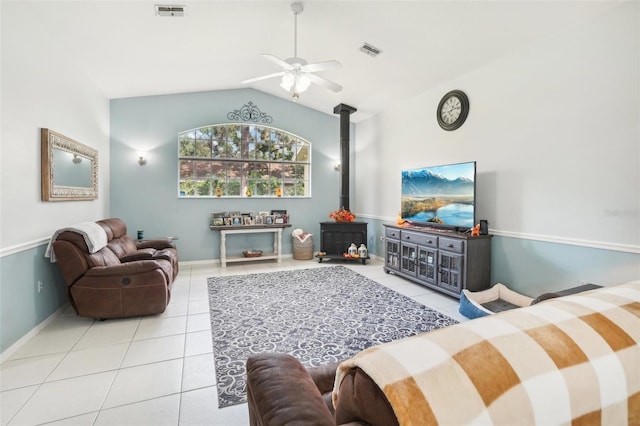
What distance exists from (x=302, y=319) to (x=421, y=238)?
85.0 inches

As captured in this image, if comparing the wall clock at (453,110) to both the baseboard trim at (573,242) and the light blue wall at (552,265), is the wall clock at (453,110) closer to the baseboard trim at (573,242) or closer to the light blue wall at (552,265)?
the baseboard trim at (573,242)

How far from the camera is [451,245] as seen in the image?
3.87 metres

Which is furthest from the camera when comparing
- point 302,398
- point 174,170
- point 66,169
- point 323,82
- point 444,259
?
point 174,170

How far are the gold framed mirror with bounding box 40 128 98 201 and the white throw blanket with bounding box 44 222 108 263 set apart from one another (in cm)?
40

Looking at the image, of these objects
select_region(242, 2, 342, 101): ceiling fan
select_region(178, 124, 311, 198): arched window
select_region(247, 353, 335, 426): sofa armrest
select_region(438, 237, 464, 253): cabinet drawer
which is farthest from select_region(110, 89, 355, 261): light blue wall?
select_region(247, 353, 335, 426): sofa armrest

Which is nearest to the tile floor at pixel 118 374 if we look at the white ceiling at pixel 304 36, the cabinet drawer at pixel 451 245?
the cabinet drawer at pixel 451 245

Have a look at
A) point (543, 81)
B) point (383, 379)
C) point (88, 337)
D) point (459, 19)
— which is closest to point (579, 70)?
point (543, 81)

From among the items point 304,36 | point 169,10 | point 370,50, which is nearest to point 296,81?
point 304,36

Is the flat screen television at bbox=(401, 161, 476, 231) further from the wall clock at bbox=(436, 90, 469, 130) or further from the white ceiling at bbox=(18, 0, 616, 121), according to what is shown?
the white ceiling at bbox=(18, 0, 616, 121)

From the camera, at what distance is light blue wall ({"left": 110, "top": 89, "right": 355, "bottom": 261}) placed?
548 centimetres

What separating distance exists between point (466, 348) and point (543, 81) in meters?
3.86

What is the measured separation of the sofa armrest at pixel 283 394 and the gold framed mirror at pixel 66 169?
11.2 feet

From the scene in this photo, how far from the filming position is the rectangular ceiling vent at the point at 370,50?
3998mm

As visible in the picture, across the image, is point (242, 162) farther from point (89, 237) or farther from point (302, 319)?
point (302, 319)
